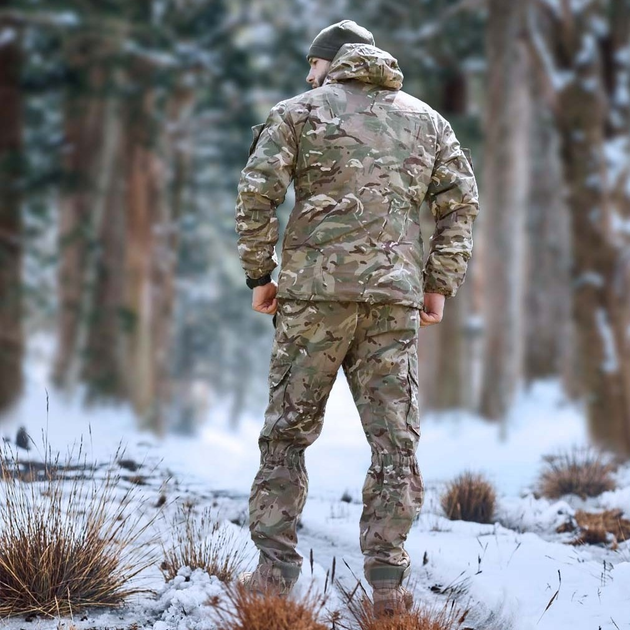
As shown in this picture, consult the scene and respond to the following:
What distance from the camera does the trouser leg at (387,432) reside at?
3916 millimetres

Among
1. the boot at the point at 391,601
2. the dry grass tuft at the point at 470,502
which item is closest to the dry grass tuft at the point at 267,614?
the boot at the point at 391,601

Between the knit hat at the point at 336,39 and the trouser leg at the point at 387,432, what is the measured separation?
3.68 feet

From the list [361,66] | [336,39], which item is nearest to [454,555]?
[361,66]

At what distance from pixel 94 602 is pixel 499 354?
1098cm

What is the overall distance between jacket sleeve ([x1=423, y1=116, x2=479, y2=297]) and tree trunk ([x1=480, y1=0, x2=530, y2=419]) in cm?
1007

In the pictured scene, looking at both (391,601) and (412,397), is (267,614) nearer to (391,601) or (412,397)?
(391,601)

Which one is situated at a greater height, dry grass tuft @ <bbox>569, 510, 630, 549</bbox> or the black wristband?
the black wristband

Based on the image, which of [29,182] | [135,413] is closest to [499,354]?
[135,413]

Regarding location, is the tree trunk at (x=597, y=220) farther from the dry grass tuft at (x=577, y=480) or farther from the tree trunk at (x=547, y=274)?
the tree trunk at (x=547, y=274)

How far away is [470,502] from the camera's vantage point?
18.8 ft

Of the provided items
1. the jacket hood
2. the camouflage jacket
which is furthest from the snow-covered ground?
the jacket hood

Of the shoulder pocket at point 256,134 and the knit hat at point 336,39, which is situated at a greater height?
the knit hat at point 336,39

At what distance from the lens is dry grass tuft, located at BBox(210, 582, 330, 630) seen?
3.22 m

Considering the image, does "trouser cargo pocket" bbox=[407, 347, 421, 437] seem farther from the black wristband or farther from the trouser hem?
the black wristband
